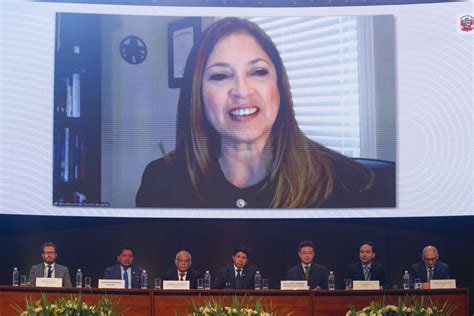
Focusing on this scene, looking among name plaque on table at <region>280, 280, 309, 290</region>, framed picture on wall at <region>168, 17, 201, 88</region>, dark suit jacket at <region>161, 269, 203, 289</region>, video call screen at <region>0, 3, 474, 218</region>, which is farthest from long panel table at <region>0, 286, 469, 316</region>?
framed picture on wall at <region>168, 17, 201, 88</region>

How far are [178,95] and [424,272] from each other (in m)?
2.86

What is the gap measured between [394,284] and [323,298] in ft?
4.69

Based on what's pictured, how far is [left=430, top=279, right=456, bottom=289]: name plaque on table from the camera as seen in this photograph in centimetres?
809

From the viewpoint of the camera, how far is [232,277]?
8523 mm

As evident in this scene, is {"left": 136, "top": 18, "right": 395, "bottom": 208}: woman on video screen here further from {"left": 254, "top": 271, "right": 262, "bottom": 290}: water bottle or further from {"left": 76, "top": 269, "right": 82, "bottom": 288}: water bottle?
{"left": 76, "top": 269, "right": 82, "bottom": 288}: water bottle

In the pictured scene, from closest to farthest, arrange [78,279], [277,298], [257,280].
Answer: [277,298] → [257,280] → [78,279]

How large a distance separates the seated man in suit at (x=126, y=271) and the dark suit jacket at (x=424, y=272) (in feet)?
8.47

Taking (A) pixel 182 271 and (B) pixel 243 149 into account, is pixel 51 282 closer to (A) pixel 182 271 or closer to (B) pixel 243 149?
(A) pixel 182 271

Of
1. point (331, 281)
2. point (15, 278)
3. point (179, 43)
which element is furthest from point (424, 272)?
point (15, 278)

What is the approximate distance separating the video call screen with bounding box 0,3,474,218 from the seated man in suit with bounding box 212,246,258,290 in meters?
0.45

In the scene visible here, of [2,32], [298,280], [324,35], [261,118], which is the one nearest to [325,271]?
[298,280]

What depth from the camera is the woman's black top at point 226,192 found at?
860 cm

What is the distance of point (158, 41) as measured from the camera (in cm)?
863

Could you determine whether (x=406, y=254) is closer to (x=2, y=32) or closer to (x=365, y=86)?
(x=365, y=86)
